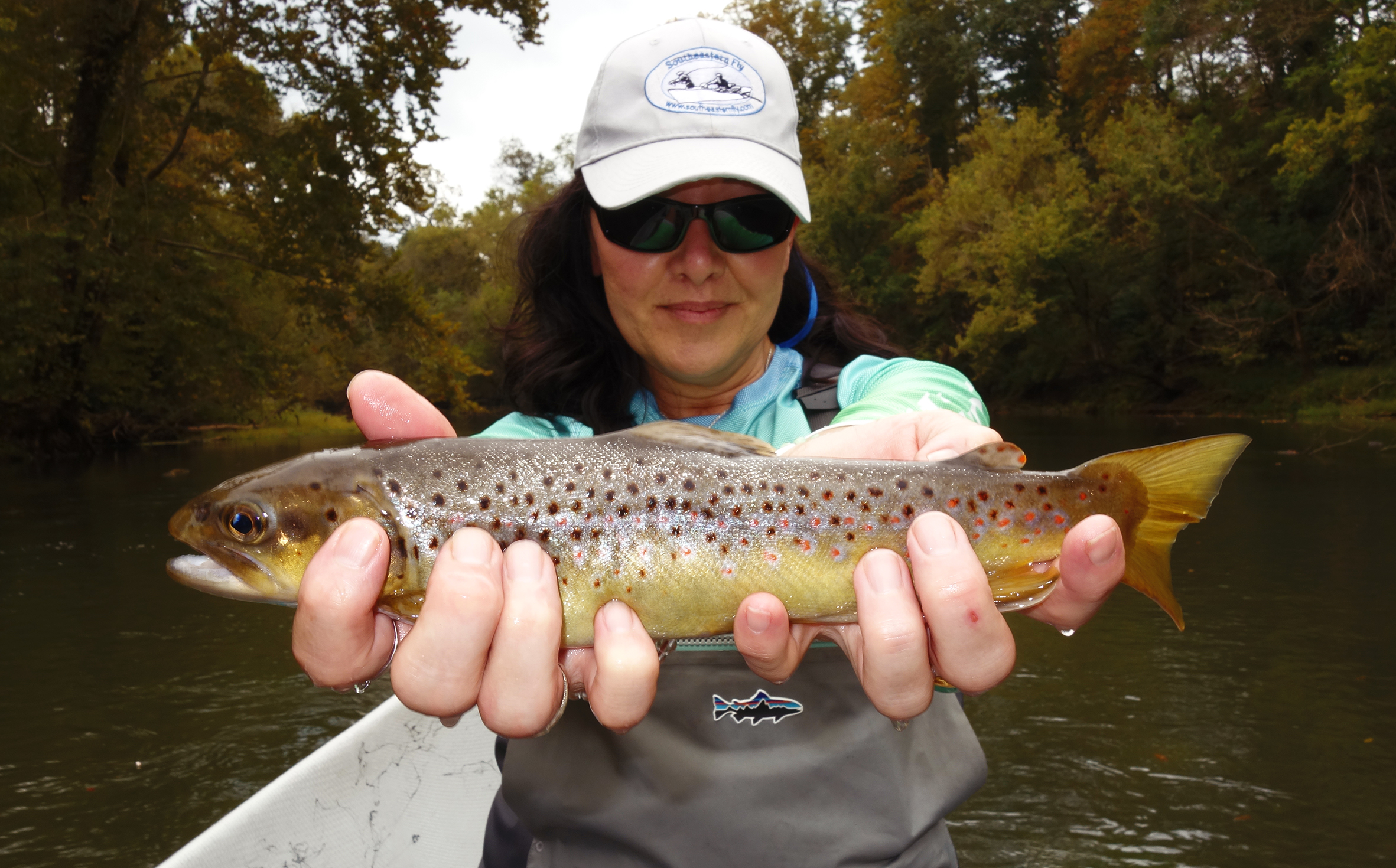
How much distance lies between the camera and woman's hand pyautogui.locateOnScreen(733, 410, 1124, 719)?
2.39 m

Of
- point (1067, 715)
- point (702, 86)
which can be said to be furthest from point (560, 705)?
point (1067, 715)

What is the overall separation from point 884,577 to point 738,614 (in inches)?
15.6

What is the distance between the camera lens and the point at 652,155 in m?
2.97

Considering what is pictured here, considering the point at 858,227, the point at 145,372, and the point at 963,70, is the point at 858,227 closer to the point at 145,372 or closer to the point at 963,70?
the point at 963,70

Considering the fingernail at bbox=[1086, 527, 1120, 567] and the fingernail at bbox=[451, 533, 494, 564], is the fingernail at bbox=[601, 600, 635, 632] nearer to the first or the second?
the fingernail at bbox=[451, 533, 494, 564]

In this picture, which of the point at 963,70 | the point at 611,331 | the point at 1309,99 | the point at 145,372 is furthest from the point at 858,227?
the point at 611,331

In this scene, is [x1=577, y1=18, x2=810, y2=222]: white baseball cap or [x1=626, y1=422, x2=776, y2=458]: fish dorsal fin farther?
[x1=577, y1=18, x2=810, y2=222]: white baseball cap

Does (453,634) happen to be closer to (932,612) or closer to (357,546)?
(357,546)

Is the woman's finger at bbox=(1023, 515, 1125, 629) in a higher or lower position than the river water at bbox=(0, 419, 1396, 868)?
higher

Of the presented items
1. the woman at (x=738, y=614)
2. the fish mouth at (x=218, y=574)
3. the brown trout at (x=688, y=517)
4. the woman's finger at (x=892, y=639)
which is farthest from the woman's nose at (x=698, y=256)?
the fish mouth at (x=218, y=574)

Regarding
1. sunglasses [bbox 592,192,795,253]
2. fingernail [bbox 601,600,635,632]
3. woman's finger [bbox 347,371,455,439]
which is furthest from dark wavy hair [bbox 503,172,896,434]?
fingernail [bbox 601,600,635,632]

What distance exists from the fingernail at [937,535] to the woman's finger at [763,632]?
16.1 inches

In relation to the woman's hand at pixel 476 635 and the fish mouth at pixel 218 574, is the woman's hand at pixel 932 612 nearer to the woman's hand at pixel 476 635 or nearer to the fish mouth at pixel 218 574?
the woman's hand at pixel 476 635

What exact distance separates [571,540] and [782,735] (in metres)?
0.91
